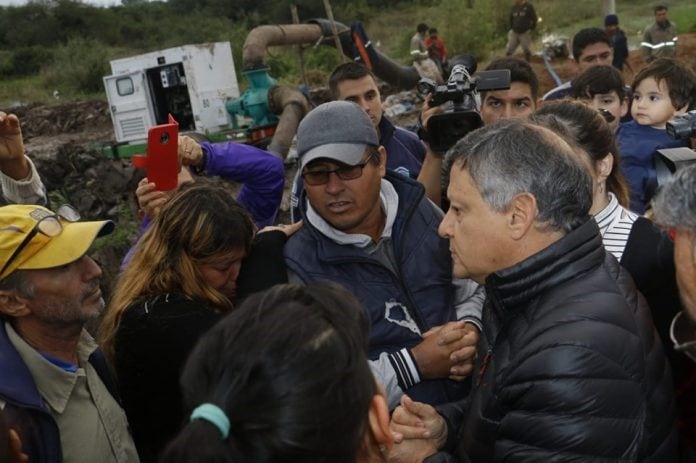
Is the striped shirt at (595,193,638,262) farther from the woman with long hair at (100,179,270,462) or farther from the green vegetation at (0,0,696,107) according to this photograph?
the green vegetation at (0,0,696,107)

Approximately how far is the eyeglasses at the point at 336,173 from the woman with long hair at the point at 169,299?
0.85 ft

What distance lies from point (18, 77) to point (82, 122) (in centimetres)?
1450

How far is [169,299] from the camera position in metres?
2.02

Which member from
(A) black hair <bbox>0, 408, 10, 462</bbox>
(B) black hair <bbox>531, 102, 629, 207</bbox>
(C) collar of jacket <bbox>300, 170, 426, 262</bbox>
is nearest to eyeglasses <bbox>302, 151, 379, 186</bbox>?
(C) collar of jacket <bbox>300, 170, 426, 262</bbox>

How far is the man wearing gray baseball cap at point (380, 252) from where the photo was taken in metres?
2.10

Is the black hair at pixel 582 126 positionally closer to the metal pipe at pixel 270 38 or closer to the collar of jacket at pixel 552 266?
the collar of jacket at pixel 552 266

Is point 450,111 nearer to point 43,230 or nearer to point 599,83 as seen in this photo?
point 599,83

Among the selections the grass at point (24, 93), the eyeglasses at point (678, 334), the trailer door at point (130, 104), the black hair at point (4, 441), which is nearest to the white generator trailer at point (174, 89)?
the trailer door at point (130, 104)

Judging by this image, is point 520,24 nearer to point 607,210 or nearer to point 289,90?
point 289,90

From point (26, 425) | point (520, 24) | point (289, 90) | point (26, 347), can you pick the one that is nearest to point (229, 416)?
point (26, 425)

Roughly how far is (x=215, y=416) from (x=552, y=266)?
852 millimetres

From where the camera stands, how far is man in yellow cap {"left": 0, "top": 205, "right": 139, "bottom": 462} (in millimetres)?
1962

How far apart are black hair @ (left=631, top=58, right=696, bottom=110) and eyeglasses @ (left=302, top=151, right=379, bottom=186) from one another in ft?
6.73

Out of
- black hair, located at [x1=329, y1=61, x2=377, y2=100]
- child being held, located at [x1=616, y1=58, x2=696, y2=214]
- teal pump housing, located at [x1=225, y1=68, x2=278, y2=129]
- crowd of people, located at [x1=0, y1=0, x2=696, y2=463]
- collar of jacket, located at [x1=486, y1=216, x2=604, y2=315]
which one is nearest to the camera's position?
crowd of people, located at [x1=0, y1=0, x2=696, y2=463]
